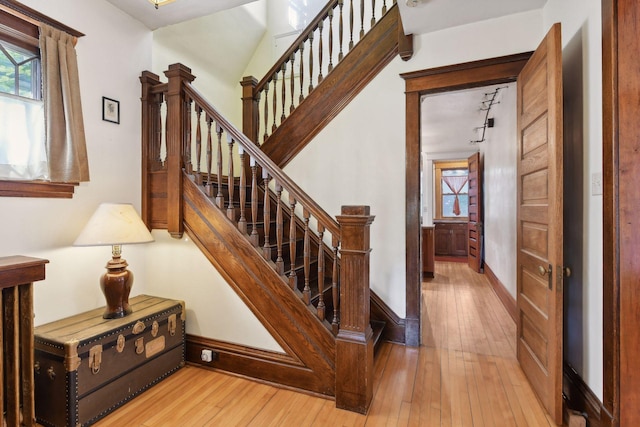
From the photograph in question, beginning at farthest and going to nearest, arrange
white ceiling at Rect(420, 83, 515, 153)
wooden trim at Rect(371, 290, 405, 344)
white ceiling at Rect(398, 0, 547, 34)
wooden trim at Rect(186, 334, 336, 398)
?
white ceiling at Rect(420, 83, 515, 153), wooden trim at Rect(371, 290, 405, 344), white ceiling at Rect(398, 0, 547, 34), wooden trim at Rect(186, 334, 336, 398)

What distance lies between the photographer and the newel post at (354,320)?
5.93 ft

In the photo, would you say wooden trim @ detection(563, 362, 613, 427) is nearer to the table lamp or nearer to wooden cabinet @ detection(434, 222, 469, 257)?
the table lamp

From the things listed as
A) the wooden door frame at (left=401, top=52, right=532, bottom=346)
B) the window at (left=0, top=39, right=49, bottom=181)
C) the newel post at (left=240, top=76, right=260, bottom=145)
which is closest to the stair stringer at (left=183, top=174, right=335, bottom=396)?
the window at (left=0, top=39, right=49, bottom=181)

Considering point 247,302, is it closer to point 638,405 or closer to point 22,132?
point 22,132

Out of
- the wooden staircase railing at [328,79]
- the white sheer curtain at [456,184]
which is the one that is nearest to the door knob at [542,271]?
the wooden staircase railing at [328,79]

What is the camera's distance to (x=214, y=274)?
230cm

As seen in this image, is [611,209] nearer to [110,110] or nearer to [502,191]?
[502,191]

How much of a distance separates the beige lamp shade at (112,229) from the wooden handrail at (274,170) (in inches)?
35.5

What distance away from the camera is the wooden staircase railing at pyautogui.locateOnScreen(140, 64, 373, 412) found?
183 centimetres

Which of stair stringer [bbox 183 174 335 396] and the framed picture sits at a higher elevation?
the framed picture

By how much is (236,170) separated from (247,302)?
7.50 feet

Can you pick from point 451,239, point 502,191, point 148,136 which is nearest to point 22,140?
point 148,136

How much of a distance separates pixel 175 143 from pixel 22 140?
0.88 m

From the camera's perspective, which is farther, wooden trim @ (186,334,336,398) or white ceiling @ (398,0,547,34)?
white ceiling @ (398,0,547,34)
